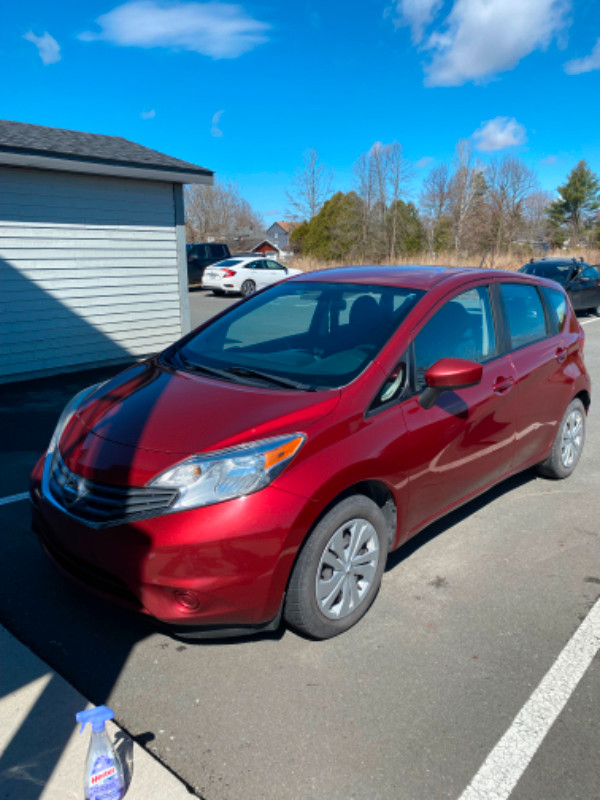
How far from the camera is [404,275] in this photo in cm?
402

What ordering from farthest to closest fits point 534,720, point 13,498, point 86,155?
point 86,155 < point 13,498 < point 534,720

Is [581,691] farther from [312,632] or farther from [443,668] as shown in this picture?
[312,632]

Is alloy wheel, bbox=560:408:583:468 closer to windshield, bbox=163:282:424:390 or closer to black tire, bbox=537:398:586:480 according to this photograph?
black tire, bbox=537:398:586:480

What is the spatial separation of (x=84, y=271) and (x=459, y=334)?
7138mm

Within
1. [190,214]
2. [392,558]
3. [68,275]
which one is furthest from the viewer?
[190,214]

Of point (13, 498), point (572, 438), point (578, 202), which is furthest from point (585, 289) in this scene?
point (578, 202)

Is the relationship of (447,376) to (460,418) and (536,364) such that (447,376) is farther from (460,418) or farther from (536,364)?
(536,364)

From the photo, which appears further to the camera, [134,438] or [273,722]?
[134,438]

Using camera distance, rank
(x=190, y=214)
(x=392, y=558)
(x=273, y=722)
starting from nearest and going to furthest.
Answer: (x=273, y=722) < (x=392, y=558) < (x=190, y=214)

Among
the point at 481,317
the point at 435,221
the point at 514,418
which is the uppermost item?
the point at 435,221

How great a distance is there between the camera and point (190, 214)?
55281mm

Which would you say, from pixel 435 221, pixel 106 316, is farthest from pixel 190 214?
pixel 106 316

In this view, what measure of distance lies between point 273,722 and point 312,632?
0.49 m

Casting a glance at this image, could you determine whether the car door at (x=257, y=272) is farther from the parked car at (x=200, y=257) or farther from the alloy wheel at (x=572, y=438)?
the alloy wheel at (x=572, y=438)
